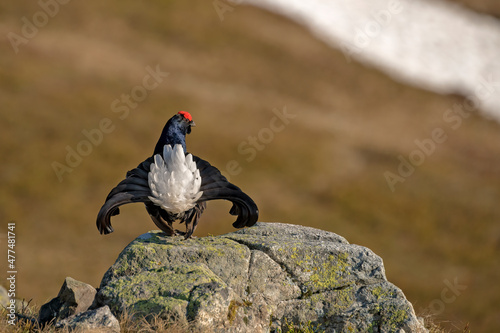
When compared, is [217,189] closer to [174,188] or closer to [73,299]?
[174,188]

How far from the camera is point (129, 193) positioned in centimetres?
1014

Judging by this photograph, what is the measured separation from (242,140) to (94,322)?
2367 centimetres

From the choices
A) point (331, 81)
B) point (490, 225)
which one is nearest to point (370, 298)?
point (490, 225)

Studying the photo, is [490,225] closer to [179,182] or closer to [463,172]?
[463,172]

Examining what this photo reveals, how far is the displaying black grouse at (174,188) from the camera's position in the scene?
10.0m

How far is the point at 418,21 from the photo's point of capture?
54938 mm
